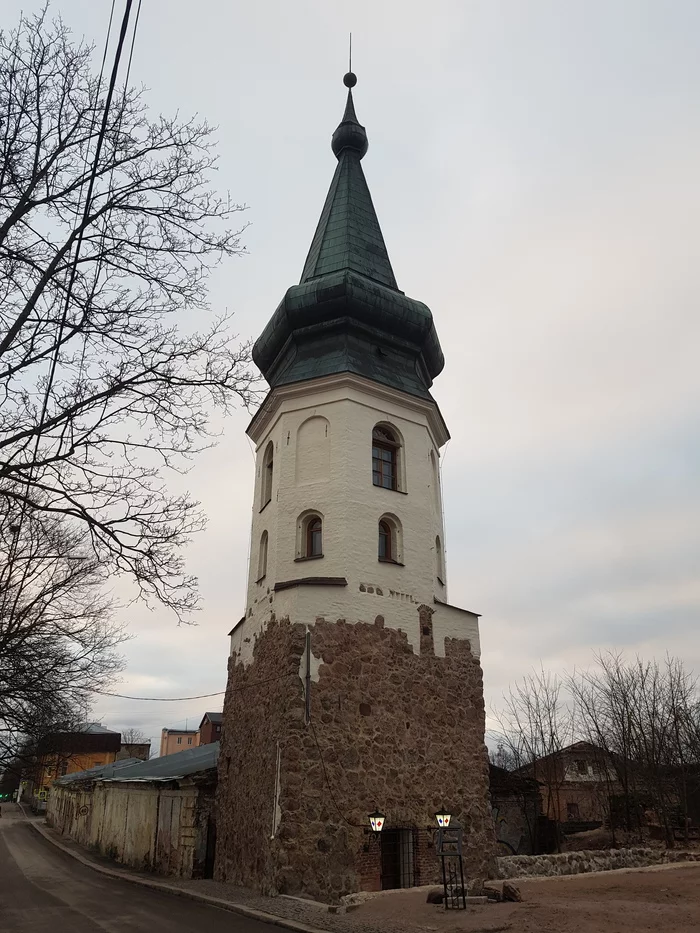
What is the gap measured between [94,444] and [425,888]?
936 cm

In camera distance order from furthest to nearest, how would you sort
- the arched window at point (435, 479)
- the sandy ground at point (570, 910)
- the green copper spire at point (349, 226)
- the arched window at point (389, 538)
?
the green copper spire at point (349, 226) → the arched window at point (435, 479) → the arched window at point (389, 538) → the sandy ground at point (570, 910)

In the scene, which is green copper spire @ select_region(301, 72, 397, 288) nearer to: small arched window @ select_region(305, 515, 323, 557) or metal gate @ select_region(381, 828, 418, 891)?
small arched window @ select_region(305, 515, 323, 557)

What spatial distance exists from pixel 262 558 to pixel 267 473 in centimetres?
238

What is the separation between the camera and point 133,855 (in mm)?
21156

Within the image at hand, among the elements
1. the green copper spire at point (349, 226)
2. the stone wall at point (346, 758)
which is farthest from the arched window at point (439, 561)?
the green copper spire at point (349, 226)

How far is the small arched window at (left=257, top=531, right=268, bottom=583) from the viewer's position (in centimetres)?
1671

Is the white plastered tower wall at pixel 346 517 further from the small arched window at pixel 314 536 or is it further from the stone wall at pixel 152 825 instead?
the stone wall at pixel 152 825

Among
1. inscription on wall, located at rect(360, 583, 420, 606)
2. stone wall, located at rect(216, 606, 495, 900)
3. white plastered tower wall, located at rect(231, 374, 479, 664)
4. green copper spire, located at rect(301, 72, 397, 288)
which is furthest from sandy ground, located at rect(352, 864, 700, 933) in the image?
green copper spire, located at rect(301, 72, 397, 288)

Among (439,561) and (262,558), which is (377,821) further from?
(262,558)

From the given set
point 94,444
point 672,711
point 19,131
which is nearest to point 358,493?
point 94,444

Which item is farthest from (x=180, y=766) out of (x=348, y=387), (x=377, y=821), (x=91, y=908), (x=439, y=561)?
(x=348, y=387)

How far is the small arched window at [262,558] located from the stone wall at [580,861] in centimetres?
769

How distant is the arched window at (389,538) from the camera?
52.5ft

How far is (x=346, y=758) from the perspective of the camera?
43.8ft
